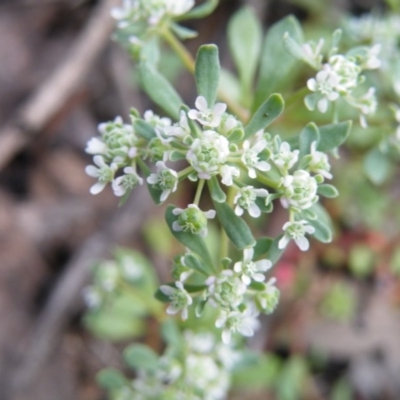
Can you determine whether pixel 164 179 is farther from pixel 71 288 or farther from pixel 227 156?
pixel 71 288

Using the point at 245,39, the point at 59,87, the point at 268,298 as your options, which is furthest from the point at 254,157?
the point at 59,87

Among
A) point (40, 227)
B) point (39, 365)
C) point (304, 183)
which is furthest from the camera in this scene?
point (40, 227)

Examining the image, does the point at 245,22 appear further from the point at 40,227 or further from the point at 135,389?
the point at 40,227

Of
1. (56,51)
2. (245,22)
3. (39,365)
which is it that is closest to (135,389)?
(39,365)

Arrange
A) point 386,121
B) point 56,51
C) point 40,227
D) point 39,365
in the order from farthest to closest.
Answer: point 56,51 < point 40,227 < point 39,365 < point 386,121

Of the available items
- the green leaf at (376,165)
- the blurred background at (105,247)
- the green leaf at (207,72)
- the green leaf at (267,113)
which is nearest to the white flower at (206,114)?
the green leaf at (207,72)
